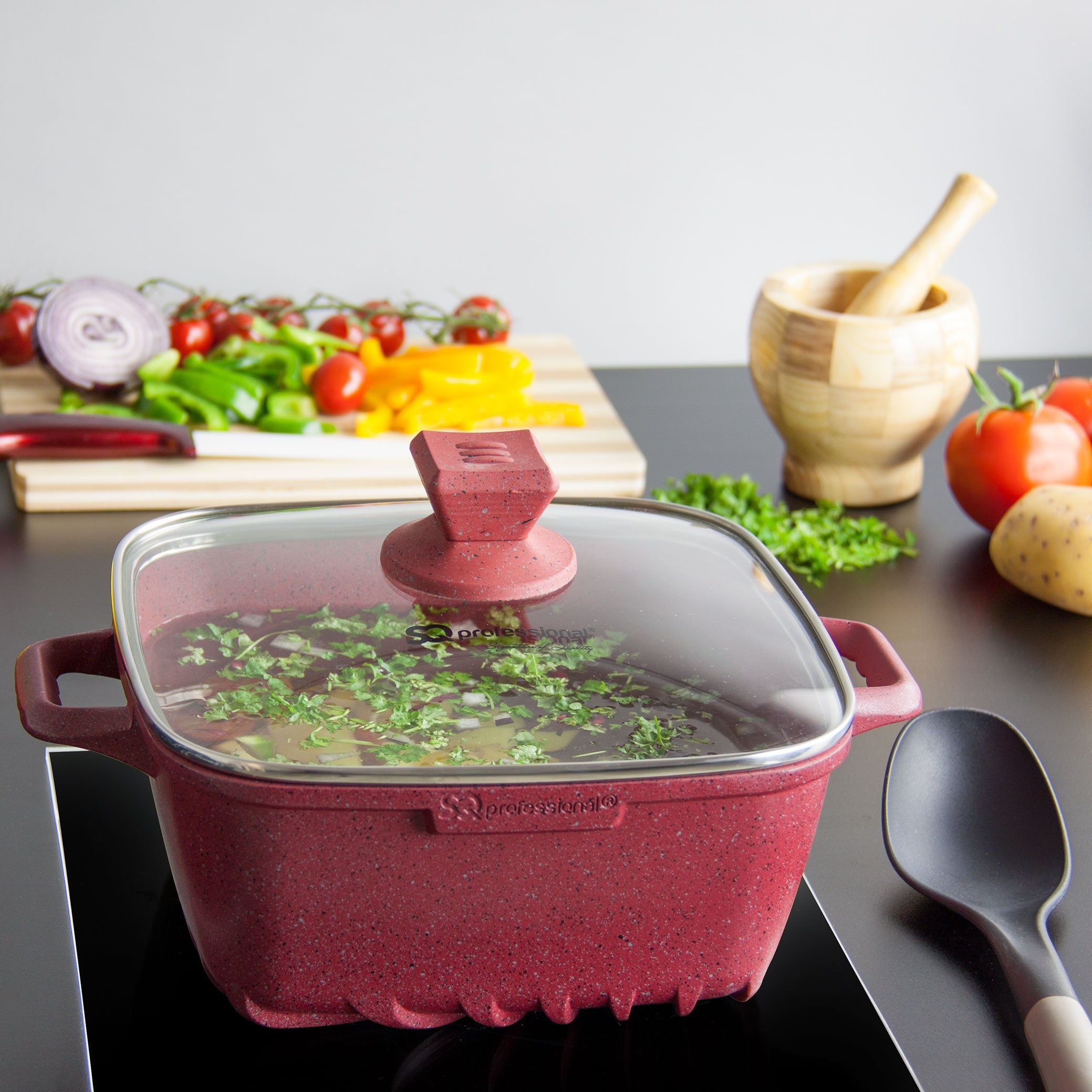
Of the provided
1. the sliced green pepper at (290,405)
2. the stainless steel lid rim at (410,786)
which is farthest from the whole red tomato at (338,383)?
the stainless steel lid rim at (410,786)

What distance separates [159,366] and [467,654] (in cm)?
107

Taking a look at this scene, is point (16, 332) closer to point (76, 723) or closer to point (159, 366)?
point (159, 366)

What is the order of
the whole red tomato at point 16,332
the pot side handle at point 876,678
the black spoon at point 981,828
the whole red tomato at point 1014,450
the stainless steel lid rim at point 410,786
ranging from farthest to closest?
the whole red tomato at point 16,332, the whole red tomato at point 1014,450, the black spoon at point 981,828, the pot side handle at point 876,678, the stainless steel lid rim at point 410,786

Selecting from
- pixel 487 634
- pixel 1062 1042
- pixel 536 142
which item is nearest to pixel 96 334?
pixel 536 142

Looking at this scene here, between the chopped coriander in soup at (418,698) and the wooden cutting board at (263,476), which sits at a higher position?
the chopped coriander in soup at (418,698)

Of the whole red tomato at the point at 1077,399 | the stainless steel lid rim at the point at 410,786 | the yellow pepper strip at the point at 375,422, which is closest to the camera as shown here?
the stainless steel lid rim at the point at 410,786

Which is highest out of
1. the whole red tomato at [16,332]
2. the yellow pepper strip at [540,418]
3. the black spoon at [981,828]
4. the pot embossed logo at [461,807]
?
the pot embossed logo at [461,807]

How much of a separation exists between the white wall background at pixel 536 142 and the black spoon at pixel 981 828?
1.54 m

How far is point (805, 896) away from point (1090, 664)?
17.6 inches

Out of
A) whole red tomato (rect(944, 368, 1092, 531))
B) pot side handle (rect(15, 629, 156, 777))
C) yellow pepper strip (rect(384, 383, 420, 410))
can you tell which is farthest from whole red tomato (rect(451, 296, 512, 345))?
pot side handle (rect(15, 629, 156, 777))

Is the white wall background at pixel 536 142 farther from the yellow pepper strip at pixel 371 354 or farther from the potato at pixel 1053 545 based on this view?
the potato at pixel 1053 545

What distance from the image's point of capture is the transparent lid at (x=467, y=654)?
493mm

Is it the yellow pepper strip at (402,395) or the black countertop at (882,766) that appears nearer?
the black countertop at (882,766)

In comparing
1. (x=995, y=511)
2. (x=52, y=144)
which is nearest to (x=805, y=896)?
(x=995, y=511)
